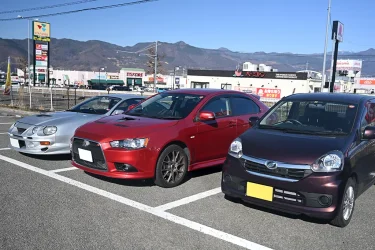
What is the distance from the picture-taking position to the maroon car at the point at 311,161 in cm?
372

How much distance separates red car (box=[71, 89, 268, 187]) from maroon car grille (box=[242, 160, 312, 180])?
1.51 metres

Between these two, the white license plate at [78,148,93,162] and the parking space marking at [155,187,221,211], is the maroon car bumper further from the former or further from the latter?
the white license plate at [78,148,93,162]

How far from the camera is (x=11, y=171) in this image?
5.81m

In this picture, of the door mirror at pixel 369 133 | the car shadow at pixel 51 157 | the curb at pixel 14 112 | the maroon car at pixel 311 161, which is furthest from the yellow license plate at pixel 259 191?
the curb at pixel 14 112

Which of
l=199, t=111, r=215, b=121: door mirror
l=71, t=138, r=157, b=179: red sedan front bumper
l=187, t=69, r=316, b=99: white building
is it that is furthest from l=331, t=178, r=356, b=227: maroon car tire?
l=187, t=69, r=316, b=99: white building

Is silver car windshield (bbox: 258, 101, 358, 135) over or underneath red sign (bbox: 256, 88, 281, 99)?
over

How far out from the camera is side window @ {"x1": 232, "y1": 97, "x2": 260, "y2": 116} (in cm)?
644

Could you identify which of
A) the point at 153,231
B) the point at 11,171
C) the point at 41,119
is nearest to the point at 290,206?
the point at 153,231

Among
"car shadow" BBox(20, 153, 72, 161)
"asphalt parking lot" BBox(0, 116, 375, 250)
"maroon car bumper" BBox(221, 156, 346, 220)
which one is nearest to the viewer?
"asphalt parking lot" BBox(0, 116, 375, 250)

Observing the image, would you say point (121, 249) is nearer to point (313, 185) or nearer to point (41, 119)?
point (313, 185)

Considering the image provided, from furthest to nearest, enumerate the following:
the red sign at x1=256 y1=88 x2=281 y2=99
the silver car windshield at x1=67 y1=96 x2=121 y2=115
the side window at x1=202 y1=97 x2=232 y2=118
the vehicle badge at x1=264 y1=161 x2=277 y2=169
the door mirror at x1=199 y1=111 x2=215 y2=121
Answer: the red sign at x1=256 y1=88 x2=281 y2=99, the silver car windshield at x1=67 y1=96 x2=121 y2=115, the side window at x1=202 y1=97 x2=232 y2=118, the door mirror at x1=199 y1=111 x2=215 y2=121, the vehicle badge at x1=264 y1=161 x2=277 y2=169

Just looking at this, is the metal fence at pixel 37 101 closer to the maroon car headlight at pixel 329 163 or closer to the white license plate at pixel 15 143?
the white license plate at pixel 15 143

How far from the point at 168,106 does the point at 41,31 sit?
51.2 meters

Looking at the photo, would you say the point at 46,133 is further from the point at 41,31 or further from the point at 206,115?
the point at 41,31
